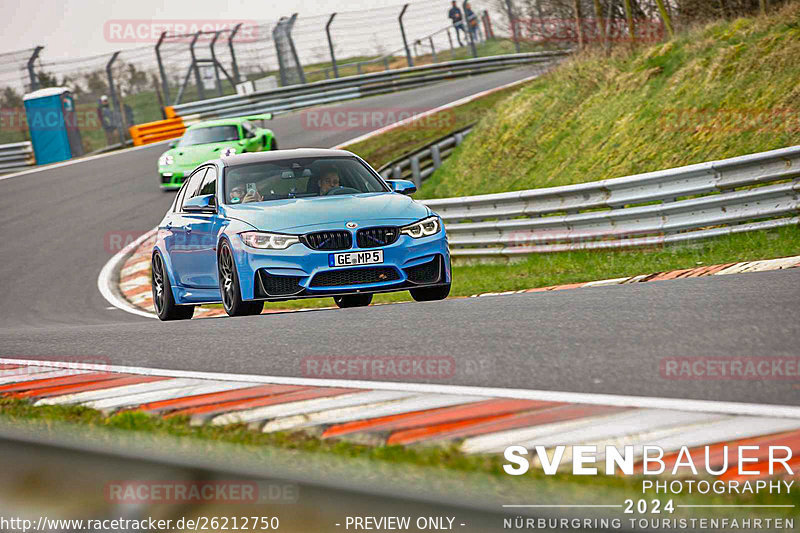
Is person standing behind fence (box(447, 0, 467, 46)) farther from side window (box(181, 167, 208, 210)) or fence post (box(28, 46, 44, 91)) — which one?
side window (box(181, 167, 208, 210))

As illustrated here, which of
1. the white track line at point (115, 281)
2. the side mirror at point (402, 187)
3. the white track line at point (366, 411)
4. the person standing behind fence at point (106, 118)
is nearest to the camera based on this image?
the white track line at point (366, 411)

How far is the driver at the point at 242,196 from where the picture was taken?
9.31 metres

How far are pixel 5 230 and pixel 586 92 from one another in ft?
38.7

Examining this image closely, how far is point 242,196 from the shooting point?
9.37 m

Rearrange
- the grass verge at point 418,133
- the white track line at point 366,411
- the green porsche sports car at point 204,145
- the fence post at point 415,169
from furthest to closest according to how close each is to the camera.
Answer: the grass verge at point 418,133 → the fence post at point 415,169 → the green porsche sports car at point 204,145 → the white track line at point 366,411

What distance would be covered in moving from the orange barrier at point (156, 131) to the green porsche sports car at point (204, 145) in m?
11.7

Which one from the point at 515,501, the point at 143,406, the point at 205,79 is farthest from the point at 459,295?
the point at 205,79

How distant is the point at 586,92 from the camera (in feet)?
62.2

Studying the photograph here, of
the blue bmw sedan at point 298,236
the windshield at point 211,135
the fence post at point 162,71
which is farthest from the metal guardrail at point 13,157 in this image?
the blue bmw sedan at point 298,236

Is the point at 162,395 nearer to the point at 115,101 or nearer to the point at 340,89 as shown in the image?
the point at 115,101

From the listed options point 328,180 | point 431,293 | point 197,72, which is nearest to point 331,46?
point 197,72

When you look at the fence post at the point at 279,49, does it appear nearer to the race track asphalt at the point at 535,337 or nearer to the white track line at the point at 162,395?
the race track asphalt at the point at 535,337

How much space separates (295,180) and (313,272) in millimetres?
1521

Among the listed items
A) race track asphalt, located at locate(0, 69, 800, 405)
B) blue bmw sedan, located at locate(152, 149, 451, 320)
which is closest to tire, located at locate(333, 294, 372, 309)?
blue bmw sedan, located at locate(152, 149, 451, 320)
